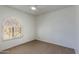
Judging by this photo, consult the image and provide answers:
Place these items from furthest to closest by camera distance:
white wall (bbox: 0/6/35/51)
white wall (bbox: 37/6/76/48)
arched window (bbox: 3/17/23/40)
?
white wall (bbox: 37/6/76/48) → white wall (bbox: 0/6/35/51) → arched window (bbox: 3/17/23/40)

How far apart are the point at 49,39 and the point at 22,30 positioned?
45.4 inches

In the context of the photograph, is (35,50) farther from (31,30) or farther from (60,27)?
(60,27)

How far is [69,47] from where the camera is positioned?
208 cm

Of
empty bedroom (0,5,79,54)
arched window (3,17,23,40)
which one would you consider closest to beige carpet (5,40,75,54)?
empty bedroom (0,5,79,54)

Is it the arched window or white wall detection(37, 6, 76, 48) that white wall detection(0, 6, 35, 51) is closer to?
the arched window

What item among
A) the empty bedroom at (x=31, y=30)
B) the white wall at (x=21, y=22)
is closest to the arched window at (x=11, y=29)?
the empty bedroom at (x=31, y=30)

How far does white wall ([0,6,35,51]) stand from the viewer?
1.90 meters

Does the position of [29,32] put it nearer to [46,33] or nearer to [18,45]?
[18,45]

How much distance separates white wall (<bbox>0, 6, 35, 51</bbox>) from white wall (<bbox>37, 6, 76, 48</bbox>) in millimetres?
348

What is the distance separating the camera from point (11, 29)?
1741 millimetres

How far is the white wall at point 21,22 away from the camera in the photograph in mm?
1901

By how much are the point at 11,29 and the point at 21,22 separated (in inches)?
17.9

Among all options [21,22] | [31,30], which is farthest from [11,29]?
[31,30]
